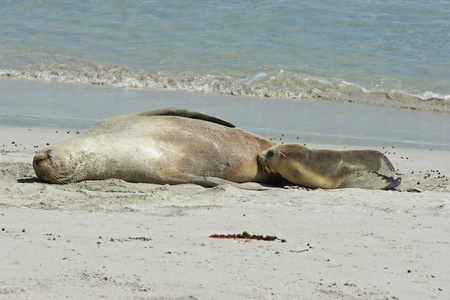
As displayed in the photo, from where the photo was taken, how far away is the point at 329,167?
6.30 metres

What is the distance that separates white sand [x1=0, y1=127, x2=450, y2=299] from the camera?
2.97 metres

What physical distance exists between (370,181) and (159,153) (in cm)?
216

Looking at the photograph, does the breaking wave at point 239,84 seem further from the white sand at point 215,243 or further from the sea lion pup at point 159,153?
the white sand at point 215,243

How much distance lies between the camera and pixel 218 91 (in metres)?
13.4

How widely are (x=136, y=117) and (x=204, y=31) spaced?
12.0m

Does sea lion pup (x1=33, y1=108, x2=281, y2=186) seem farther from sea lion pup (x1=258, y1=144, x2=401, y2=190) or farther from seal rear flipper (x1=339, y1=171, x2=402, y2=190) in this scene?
seal rear flipper (x1=339, y1=171, x2=402, y2=190)

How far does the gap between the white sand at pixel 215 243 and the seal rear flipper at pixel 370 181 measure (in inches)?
7.3

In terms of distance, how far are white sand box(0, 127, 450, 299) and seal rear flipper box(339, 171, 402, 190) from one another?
0.61 ft

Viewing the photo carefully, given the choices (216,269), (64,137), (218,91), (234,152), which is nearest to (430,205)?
(234,152)

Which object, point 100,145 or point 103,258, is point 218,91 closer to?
point 100,145

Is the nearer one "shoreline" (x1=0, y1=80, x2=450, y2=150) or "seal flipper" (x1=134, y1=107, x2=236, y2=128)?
"seal flipper" (x1=134, y1=107, x2=236, y2=128)

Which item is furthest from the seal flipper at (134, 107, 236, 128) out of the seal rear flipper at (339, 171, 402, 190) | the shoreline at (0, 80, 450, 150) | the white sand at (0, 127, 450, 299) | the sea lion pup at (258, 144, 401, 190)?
the shoreline at (0, 80, 450, 150)

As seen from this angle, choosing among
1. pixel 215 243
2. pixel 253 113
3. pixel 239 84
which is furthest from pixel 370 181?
pixel 239 84

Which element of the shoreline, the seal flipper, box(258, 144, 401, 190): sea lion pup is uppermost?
the seal flipper
